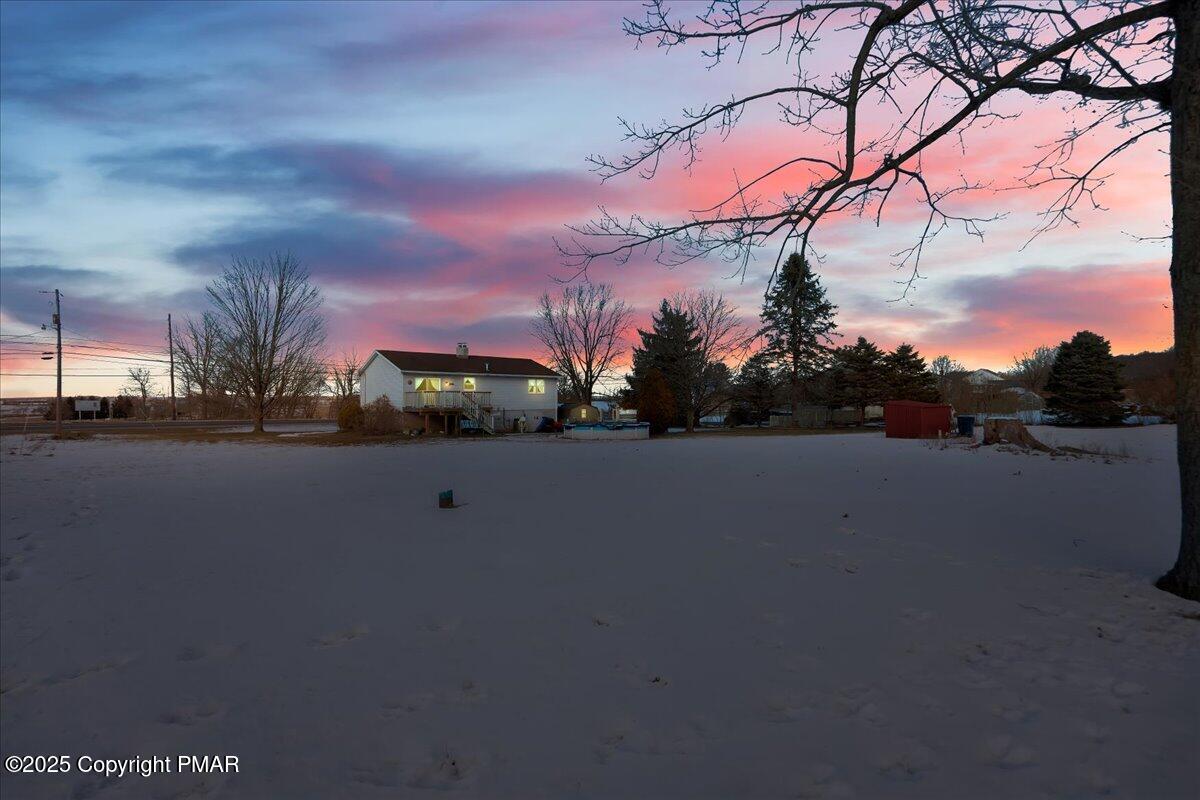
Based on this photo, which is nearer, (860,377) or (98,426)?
(98,426)

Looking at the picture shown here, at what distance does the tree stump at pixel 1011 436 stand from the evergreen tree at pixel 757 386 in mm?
24093

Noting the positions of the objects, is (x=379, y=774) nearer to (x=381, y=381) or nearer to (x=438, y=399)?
(x=438, y=399)

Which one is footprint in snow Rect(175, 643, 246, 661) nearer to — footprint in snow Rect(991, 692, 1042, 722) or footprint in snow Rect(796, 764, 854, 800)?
footprint in snow Rect(796, 764, 854, 800)

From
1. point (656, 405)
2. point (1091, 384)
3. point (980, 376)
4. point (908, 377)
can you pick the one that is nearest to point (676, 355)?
point (656, 405)

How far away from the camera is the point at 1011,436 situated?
70.9 ft

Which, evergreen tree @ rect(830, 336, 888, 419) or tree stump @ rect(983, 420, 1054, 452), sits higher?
evergreen tree @ rect(830, 336, 888, 419)

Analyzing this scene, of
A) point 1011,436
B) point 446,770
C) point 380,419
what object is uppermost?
point 380,419

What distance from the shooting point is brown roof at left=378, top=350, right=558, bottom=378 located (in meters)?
40.0

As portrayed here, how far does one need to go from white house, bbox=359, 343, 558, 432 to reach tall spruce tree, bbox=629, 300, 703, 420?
24.3 feet

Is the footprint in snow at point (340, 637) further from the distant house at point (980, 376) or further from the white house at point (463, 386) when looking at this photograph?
the distant house at point (980, 376)

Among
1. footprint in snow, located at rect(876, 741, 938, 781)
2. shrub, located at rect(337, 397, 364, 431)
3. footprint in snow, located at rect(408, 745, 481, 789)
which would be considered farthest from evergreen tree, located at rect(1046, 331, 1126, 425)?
footprint in snow, located at rect(408, 745, 481, 789)

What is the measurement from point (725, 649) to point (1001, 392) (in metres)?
58.4

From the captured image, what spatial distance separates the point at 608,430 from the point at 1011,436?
18.3 metres

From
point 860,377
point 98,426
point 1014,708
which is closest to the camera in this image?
point 1014,708
